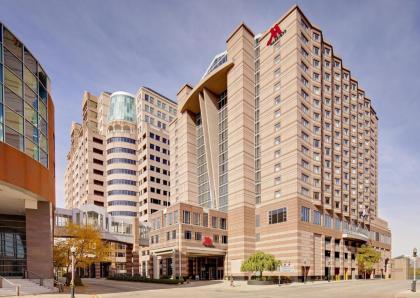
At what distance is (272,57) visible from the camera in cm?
7538

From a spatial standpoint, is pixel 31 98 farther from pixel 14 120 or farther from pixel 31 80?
pixel 14 120

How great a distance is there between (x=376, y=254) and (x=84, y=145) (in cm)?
10300

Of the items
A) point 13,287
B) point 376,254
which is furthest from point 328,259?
point 13,287

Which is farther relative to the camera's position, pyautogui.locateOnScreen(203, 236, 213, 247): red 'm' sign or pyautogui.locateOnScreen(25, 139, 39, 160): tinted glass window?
pyautogui.locateOnScreen(203, 236, 213, 247): red 'm' sign

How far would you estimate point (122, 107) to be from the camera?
13588cm

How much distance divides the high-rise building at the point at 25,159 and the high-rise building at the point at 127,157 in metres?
77.6

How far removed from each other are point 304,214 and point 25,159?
4915 centimetres

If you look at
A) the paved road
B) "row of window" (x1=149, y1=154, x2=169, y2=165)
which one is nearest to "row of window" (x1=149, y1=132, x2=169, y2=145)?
"row of window" (x1=149, y1=154, x2=169, y2=165)

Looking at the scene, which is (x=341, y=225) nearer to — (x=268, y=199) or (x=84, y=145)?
(x=268, y=199)

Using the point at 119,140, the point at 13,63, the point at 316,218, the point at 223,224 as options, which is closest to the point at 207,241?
the point at 223,224

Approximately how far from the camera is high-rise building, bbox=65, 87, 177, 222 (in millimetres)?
126562

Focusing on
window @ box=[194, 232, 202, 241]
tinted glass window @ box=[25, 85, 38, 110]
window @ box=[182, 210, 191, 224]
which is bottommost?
window @ box=[194, 232, 202, 241]

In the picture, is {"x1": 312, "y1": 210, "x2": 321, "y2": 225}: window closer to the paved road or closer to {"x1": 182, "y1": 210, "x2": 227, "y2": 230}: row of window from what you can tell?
{"x1": 182, "y1": 210, "x2": 227, "y2": 230}: row of window

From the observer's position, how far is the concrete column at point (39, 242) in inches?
1528
